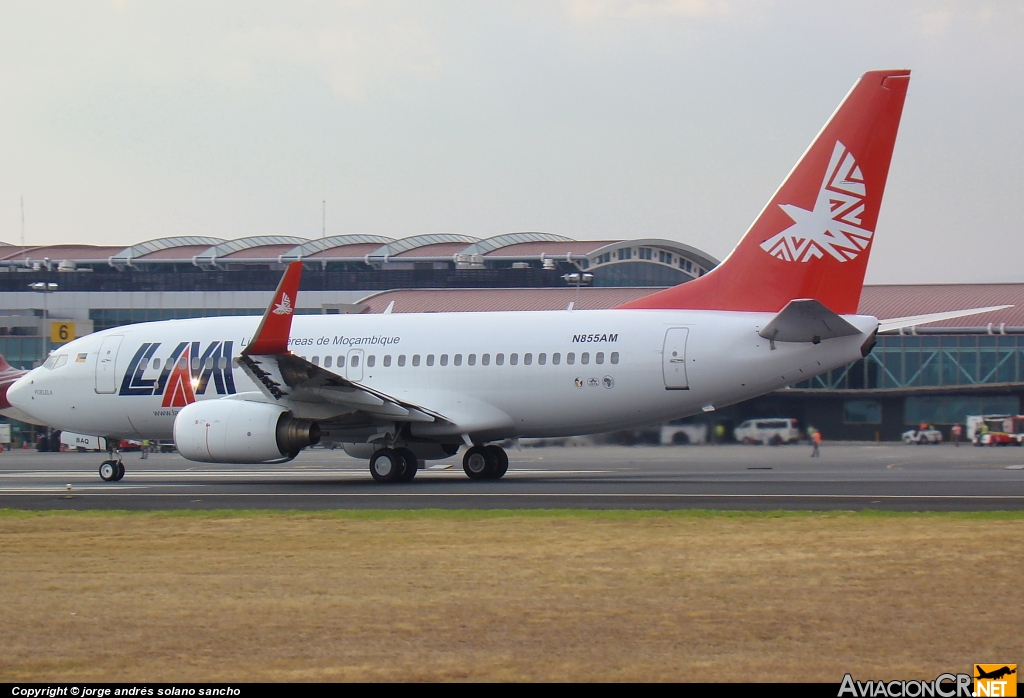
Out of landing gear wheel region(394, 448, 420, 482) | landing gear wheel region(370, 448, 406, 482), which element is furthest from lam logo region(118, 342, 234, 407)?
landing gear wheel region(394, 448, 420, 482)

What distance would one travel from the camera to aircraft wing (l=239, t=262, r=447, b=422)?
907 inches

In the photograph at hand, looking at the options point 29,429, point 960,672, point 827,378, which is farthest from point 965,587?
point 29,429

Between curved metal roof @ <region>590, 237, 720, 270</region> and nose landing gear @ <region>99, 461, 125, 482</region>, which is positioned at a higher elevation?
curved metal roof @ <region>590, 237, 720, 270</region>

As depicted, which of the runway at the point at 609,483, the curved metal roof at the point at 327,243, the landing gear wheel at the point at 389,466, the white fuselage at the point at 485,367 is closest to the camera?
the runway at the point at 609,483

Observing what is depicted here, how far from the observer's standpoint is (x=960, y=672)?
24.6ft

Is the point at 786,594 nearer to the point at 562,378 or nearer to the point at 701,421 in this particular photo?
the point at 562,378

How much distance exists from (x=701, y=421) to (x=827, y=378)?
11.4m

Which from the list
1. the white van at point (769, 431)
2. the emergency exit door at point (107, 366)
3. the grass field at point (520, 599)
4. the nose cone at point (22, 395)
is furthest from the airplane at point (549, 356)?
the white van at point (769, 431)

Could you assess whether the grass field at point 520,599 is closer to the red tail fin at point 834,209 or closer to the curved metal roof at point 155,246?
the red tail fin at point 834,209

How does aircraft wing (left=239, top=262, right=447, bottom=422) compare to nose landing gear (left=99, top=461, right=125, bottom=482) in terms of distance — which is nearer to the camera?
aircraft wing (left=239, top=262, right=447, bottom=422)

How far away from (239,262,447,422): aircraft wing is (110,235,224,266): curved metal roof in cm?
6000

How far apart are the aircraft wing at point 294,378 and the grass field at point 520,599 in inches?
282

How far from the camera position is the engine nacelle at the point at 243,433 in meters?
24.4

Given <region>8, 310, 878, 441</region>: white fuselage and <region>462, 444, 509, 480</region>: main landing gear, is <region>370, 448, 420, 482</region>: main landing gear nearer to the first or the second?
<region>8, 310, 878, 441</region>: white fuselage
